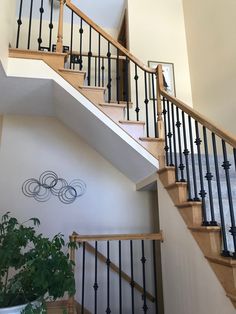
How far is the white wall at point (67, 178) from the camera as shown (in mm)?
3482

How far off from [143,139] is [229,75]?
67.8 inches

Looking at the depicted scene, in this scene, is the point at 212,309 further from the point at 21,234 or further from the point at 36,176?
the point at 36,176

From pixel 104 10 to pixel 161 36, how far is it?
1231mm

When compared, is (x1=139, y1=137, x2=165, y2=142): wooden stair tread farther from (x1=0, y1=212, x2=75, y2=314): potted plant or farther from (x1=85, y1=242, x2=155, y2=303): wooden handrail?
(x1=85, y1=242, x2=155, y2=303): wooden handrail

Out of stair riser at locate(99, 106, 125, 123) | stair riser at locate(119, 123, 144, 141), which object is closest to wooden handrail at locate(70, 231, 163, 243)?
stair riser at locate(119, 123, 144, 141)

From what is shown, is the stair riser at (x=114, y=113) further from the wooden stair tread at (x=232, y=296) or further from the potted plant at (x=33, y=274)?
the wooden stair tread at (x=232, y=296)

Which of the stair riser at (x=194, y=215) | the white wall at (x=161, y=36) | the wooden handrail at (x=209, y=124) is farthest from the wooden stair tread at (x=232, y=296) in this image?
the white wall at (x=161, y=36)

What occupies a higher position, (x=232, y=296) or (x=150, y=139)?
(x=150, y=139)

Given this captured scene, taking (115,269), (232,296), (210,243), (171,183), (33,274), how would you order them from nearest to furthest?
(232,296) < (33,274) < (210,243) < (171,183) < (115,269)

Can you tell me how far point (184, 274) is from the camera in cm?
222

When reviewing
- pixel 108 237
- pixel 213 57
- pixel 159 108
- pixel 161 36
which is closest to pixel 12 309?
pixel 108 237

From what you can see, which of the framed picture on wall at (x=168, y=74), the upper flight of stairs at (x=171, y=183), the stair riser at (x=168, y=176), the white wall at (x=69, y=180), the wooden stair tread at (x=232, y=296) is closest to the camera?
the wooden stair tread at (x=232, y=296)

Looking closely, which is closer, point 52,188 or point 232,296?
point 232,296

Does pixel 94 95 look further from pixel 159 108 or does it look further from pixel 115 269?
pixel 115 269
